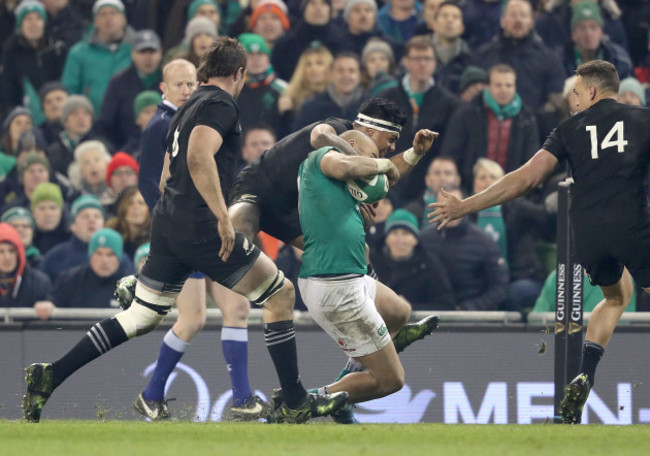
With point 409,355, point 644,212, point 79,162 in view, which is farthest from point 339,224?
point 79,162

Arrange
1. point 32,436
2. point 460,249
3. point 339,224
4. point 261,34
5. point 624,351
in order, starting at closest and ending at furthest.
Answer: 1. point 32,436
2. point 339,224
3. point 624,351
4. point 460,249
5. point 261,34

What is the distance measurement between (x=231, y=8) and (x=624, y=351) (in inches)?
274

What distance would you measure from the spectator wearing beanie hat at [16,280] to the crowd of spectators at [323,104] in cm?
1

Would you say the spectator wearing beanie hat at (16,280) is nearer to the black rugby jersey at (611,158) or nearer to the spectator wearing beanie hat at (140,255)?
the spectator wearing beanie hat at (140,255)

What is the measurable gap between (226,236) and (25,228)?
533 cm

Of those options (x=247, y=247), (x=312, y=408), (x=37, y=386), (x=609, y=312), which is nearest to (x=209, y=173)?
(x=247, y=247)

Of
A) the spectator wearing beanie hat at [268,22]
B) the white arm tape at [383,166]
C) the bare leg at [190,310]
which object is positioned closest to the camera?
the white arm tape at [383,166]

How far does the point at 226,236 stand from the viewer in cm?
816

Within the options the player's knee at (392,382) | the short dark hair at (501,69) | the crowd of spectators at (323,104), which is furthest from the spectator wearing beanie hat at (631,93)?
the player's knee at (392,382)

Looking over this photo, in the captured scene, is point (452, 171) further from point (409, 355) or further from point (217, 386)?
point (217, 386)

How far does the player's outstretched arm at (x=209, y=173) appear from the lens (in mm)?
8102

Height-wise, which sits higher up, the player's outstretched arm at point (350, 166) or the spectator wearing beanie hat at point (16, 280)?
the player's outstretched arm at point (350, 166)

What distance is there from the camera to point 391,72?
1433 cm

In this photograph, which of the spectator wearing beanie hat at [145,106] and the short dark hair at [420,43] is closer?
the short dark hair at [420,43]
